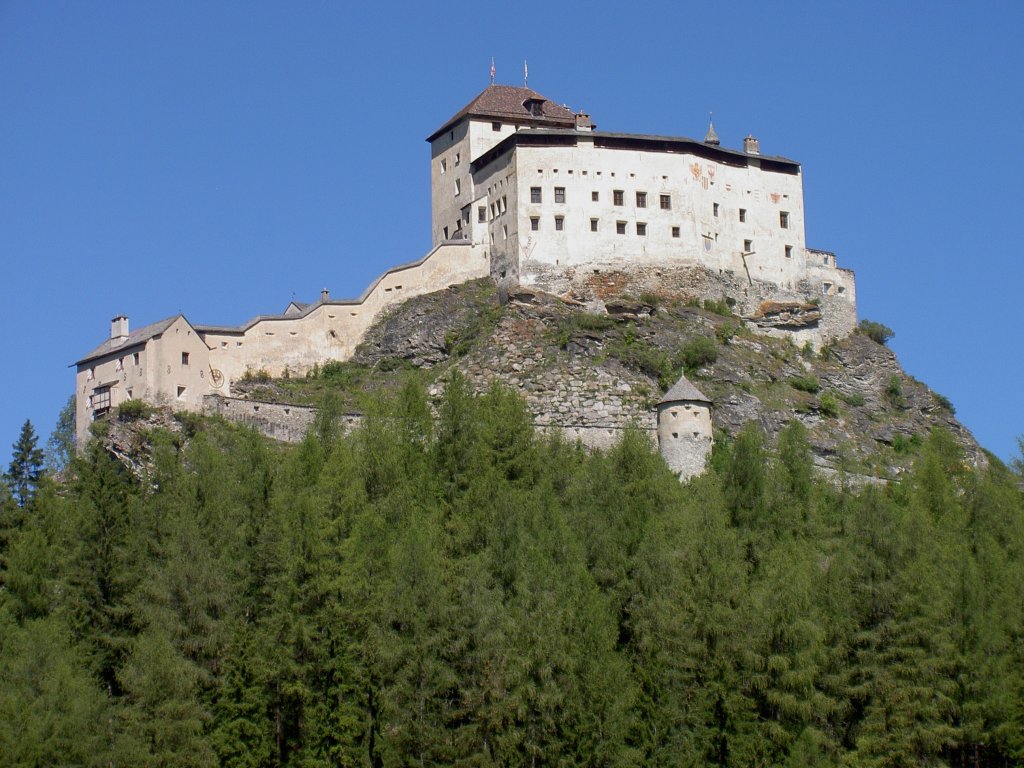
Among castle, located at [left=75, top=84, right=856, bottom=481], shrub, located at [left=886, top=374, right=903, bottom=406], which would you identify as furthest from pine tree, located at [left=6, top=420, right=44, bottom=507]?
shrub, located at [left=886, top=374, right=903, bottom=406]

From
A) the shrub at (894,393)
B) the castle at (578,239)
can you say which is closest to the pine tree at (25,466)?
the castle at (578,239)

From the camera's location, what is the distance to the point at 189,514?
5794 cm

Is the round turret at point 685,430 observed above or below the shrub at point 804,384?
below

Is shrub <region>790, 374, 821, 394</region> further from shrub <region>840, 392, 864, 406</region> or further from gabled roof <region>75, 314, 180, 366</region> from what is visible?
gabled roof <region>75, 314, 180, 366</region>

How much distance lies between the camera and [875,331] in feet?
288

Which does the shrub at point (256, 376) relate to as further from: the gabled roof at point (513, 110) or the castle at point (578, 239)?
the gabled roof at point (513, 110)

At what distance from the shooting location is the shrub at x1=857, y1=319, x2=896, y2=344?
87750 mm

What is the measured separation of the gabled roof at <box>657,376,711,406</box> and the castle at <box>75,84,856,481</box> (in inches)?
367

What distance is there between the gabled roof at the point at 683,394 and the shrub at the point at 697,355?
5.69 metres

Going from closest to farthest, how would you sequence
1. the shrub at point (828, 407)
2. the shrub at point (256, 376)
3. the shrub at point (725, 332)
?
the shrub at point (256, 376), the shrub at point (828, 407), the shrub at point (725, 332)

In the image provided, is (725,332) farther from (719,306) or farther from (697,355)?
(697,355)

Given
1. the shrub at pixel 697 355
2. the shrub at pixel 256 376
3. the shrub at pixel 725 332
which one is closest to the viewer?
the shrub at pixel 256 376

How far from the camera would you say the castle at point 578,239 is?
258 feet

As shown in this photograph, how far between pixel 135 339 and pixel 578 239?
808 inches
